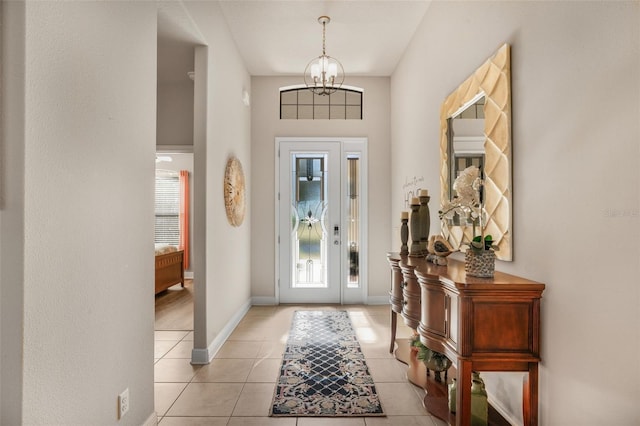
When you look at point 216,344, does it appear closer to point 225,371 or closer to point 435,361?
point 225,371

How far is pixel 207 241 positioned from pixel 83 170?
66.0 inches

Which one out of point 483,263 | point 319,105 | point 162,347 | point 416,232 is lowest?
point 162,347

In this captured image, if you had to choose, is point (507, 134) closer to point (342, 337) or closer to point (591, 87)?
point (591, 87)

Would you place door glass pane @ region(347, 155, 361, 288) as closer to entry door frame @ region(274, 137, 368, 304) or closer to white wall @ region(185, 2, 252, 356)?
entry door frame @ region(274, 137, 368, 304)

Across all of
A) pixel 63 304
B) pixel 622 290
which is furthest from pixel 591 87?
pixel 63 304

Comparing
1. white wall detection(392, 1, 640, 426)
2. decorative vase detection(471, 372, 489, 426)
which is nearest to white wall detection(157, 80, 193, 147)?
white wall detection(392, 1, 640, 426)

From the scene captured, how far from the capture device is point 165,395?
248 cm

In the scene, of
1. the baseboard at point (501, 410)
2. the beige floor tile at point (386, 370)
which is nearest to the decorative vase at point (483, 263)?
the baseboard at point (501, 410)

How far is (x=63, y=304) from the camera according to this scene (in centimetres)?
134

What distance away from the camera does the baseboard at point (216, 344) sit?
118 inches

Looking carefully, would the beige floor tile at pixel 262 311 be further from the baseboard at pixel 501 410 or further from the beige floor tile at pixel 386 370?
the baseboard at pixel 501 410

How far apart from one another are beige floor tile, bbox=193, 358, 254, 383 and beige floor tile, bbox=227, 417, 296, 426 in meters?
0.52

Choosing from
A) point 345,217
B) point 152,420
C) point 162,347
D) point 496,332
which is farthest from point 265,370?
point 345,217

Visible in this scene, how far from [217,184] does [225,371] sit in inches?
66.5
